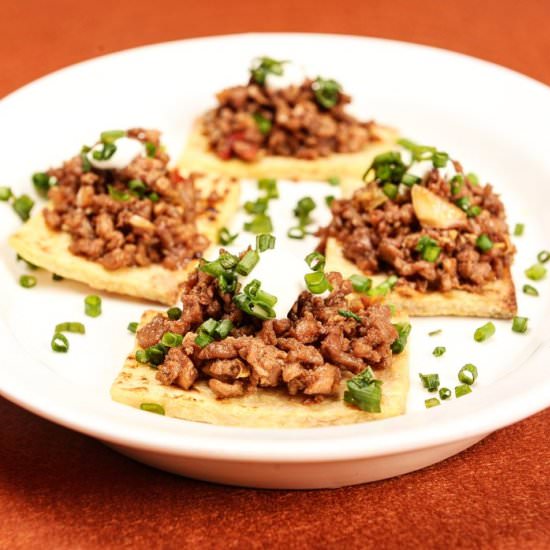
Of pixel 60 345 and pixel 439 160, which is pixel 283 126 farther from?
pixel 60 345

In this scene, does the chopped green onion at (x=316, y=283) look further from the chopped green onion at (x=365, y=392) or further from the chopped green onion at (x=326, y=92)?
the chopped green onion at (x=326, y=92)

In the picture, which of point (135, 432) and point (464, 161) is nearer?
point (135, 432)

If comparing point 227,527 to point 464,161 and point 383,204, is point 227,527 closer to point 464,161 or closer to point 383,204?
point 383,204

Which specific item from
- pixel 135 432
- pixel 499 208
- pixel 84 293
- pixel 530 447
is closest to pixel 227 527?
pixel 135 432

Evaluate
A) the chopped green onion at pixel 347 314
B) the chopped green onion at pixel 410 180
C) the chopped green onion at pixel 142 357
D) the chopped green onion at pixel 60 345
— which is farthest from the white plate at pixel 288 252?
the chopped green onion at pixel 410 180

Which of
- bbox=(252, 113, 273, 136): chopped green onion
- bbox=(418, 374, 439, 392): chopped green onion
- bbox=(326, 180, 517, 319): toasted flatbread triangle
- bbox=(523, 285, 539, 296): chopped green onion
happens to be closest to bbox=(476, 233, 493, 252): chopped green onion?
bbox=(326, 180, 517, 319): toasted flatbread triangle

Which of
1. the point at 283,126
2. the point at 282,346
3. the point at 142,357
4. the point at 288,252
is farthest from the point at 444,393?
the point at 283,126

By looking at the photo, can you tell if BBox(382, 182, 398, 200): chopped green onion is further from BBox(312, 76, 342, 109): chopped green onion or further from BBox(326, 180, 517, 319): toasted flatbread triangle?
BBox(312, 76, 342, 109): chopped green onion
